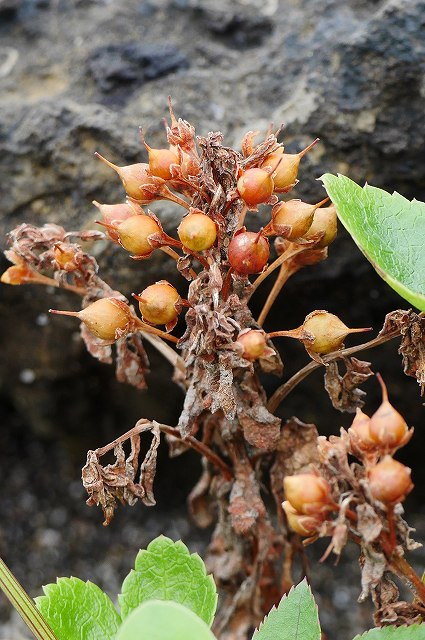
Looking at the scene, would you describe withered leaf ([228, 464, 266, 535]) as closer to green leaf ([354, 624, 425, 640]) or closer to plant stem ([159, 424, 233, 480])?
plant stem ([159, 424, 233, 480])

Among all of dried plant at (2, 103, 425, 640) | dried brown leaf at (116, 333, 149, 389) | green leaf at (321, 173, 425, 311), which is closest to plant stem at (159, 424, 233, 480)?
dried plant at (2, 103, 425, 640)

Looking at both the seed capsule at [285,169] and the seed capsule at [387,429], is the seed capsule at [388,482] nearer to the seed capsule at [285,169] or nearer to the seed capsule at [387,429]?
the seed capsule at [387,429]

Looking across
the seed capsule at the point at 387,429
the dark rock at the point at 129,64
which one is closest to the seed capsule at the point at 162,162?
the seed capsule at the point at 387,429

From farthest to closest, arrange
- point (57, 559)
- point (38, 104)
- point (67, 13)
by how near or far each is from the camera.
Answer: point (57, 559) < point (67, 13) < point (38, 104)

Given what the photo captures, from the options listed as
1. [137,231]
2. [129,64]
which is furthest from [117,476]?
[129,64]

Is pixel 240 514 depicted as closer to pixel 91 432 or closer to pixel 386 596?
pixel 386 596

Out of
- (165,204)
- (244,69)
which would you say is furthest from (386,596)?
(244,69)

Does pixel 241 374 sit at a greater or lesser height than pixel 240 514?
greater

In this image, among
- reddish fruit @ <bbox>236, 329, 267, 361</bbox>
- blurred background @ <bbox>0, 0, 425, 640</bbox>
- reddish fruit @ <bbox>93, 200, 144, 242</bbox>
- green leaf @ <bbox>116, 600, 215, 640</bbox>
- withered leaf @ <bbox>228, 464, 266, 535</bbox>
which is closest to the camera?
green leaf @ <bbox>116, 600, 215, 640</bbox>
